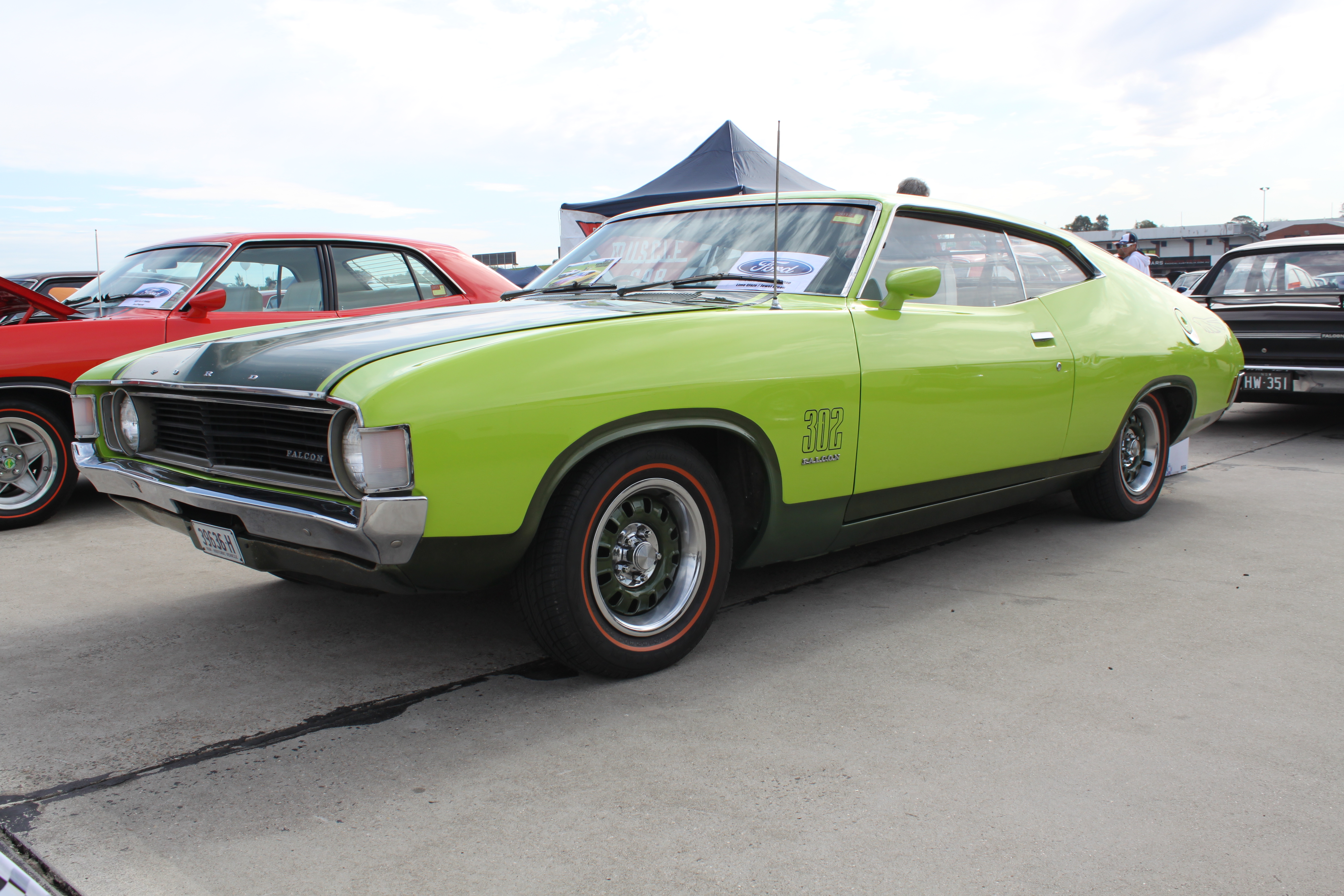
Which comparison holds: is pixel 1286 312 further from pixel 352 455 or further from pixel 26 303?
pixel 26 303

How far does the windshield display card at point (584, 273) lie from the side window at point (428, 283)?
2.47 meters

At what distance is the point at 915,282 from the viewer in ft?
11.1

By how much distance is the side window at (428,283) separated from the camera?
6324 millimetres

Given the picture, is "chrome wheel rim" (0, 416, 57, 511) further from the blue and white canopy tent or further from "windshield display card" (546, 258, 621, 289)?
the blue and white canopy tent

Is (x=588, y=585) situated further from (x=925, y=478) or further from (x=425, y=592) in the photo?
(x=925, y=478)

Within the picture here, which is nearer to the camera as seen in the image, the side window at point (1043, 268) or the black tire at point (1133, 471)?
the side window at point (1043, 268)

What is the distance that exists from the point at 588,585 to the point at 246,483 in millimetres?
994

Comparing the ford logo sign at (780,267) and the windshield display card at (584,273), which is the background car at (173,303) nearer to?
the windshield display card at (584,273)

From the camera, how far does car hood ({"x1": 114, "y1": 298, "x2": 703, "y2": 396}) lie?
2594 millimetres

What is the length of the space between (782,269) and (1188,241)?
86469 millimetres

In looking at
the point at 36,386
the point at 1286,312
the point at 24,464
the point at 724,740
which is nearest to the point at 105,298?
the point at 36,386

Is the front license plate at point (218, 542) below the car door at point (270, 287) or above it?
below

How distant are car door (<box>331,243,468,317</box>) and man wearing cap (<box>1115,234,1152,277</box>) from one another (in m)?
7.65

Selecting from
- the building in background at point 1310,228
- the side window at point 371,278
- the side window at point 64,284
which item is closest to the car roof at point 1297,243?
the side window at point 371,278
